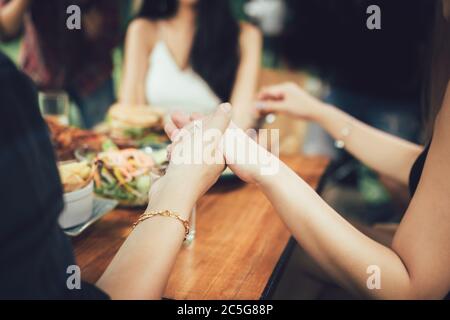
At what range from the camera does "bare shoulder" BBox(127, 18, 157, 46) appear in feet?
8.99

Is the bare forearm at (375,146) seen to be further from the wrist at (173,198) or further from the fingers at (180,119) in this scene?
the wrist at (173,198)

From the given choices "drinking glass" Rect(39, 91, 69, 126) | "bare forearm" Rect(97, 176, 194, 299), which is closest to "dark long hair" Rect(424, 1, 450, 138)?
"bare forearm" Rect(97, 176, 194, 299)

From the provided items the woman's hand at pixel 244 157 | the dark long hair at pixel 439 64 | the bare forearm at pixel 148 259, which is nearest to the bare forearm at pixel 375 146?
the dark long hair at pixel 439 64

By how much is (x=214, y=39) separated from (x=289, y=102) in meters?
1.18

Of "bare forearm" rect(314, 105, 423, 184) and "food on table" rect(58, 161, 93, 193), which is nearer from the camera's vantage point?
"food on table" rect(58, 161, 93, 193)

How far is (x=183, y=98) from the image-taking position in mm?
2799

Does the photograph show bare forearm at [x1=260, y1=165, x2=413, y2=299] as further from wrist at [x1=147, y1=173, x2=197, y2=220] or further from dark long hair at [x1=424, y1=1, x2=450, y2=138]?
dark long hair at [x1=424, y1=1, x2=450, y2=138]

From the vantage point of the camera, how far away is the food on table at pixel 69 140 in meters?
1.42

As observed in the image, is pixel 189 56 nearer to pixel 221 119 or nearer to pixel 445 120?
pixel 221 119

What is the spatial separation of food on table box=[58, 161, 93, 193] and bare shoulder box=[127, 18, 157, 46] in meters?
1.83

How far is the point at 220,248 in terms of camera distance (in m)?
1.02

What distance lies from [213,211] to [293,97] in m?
0.69

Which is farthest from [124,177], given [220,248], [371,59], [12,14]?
[371,59]

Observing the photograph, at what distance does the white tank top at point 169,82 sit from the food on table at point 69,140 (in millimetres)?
1263
